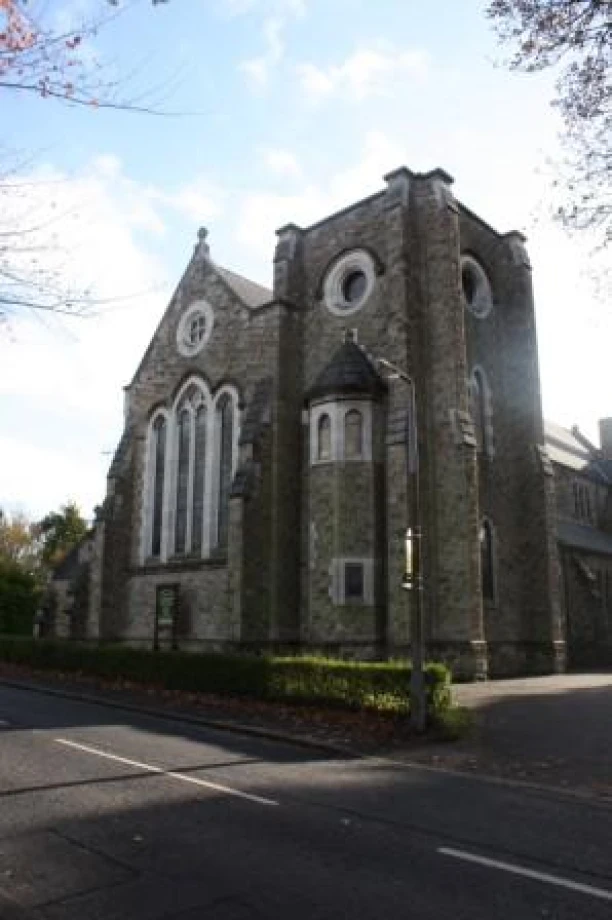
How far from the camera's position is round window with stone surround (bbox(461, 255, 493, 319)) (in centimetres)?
2667

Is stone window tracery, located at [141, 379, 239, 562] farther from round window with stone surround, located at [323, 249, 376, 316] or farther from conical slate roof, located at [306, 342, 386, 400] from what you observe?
round window with stone surround, located at [323, 249, 376, 316]

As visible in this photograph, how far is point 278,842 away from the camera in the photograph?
6352mm

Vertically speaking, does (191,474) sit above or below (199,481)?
above

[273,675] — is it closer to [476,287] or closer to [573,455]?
[476,287]

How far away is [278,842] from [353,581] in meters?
16.0

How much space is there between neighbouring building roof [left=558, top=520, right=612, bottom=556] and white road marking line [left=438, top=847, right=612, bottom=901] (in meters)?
27.0

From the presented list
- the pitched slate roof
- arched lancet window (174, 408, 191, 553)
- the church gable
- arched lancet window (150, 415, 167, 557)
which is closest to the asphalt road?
the pitched slate roof

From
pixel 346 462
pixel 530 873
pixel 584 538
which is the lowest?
pixel 530 873

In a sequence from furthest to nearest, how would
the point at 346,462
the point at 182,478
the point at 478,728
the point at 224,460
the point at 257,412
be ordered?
1. the point at 182,478
2. the point at 224,460
3. the point at 257,412
4. the point at 346,462
5. the point at 478,728

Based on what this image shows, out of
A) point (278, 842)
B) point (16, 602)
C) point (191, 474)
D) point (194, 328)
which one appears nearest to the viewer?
point (278, 842)

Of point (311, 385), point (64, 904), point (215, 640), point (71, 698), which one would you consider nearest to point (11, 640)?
point (215, 640)

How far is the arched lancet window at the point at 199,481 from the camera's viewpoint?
27.1 m

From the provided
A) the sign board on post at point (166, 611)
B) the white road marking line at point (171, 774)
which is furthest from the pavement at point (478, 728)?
the sign board on post at point (166, 611)

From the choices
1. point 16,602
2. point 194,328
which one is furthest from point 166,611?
point 16,602
